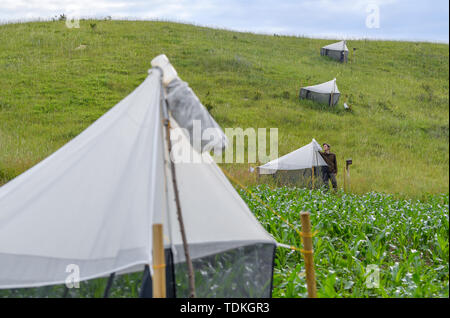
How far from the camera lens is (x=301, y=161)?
49.2ft

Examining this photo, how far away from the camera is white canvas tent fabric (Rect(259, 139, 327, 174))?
584 inches

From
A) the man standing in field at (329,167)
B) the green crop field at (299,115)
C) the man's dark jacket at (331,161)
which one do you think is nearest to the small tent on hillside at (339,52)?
the green crop field at (299,115)

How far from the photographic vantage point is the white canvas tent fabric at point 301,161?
584 inches

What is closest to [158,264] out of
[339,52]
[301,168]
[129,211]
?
[129,211]

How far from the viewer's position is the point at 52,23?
125 feet

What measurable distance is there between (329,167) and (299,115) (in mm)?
11387

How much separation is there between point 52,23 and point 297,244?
36.3m

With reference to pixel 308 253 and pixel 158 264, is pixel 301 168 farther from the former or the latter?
pixel 158 264

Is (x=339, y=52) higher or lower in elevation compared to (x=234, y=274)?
higher

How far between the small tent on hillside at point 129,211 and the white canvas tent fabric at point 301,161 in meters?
10.4

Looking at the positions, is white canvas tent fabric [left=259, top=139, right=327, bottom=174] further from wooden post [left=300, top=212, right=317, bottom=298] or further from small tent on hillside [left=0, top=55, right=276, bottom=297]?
wooden post [left=300, top=212, right=317, bottom=298]

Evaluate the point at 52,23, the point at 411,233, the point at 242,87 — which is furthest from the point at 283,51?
the point at 411,233

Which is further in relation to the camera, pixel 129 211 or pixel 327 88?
pixel 327 88
